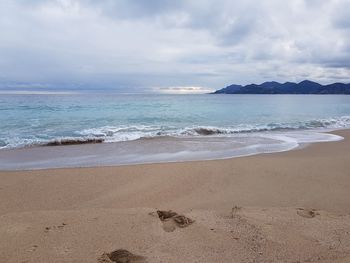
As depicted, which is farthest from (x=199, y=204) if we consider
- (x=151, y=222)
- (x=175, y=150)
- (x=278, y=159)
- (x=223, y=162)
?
(x=175, y=150)

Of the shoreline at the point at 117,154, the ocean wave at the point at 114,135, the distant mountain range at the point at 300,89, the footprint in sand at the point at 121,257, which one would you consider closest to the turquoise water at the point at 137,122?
the ocean wave at the point at 114,135

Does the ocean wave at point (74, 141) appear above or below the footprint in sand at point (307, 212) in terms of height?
below

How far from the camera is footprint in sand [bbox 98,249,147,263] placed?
3089 millimetres

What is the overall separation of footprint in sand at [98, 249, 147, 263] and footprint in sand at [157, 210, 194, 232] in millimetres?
725

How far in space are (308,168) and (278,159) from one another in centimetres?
120

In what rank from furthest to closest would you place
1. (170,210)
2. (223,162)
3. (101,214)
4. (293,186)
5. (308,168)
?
(223,162) < (308,168) < (293,186) < (170,210) < (101,214)

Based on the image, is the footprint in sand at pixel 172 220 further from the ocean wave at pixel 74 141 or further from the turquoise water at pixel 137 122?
the turquoise water at pixel 137 122

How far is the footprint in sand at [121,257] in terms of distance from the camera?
309cm

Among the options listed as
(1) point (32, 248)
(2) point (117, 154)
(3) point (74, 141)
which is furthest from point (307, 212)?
(3) point (74, 141)

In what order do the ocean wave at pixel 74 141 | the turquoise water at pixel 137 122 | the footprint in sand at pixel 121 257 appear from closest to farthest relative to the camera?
the footprint in sand at pixel 121 257 → the ocean wave at pixel 74 141 → the turquoise water at pixel 137 122

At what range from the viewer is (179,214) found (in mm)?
4371

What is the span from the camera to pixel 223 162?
26.9 feet

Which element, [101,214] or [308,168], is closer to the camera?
[101,214]

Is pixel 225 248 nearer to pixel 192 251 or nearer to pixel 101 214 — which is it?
pixel 192 251
